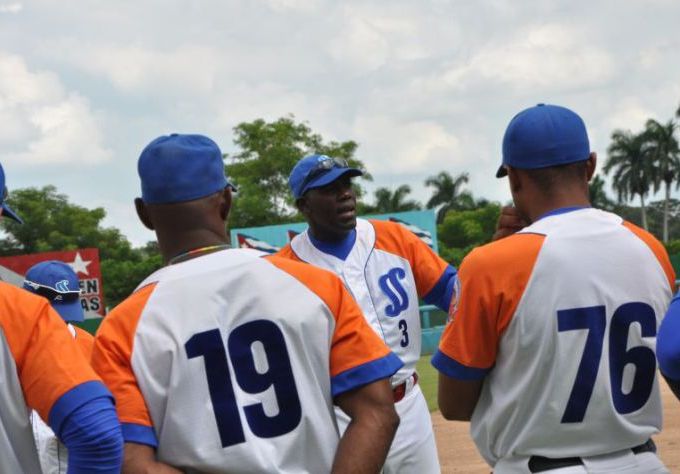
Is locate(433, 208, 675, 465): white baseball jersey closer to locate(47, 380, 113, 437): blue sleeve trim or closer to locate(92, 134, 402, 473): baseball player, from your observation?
locate(92, 134, 402, 473): baseball player

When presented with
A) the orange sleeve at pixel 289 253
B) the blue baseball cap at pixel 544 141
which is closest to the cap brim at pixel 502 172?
the blue baseball cap at pixel 544 141

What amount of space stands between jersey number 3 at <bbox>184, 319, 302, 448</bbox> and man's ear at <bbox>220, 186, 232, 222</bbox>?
377mm

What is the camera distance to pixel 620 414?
357cm

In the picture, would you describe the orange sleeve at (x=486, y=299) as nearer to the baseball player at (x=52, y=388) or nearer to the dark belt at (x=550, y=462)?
the dark belt at (x=550, y=462)

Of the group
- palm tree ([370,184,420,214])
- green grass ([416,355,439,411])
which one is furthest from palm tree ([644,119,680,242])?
green grass ([416,355,439,411])

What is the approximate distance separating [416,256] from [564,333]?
296 centimetres

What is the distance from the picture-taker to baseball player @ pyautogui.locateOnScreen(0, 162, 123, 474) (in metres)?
2.76

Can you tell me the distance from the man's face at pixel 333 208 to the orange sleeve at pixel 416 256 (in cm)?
21

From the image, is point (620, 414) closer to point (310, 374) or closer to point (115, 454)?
point (310, 374)

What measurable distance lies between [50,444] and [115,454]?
252 centimetres

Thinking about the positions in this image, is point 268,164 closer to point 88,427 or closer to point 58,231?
point 58,231

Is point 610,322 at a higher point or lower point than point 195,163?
lower

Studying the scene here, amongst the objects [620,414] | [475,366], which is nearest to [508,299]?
[475,366]

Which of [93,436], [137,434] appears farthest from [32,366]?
[137,434]
